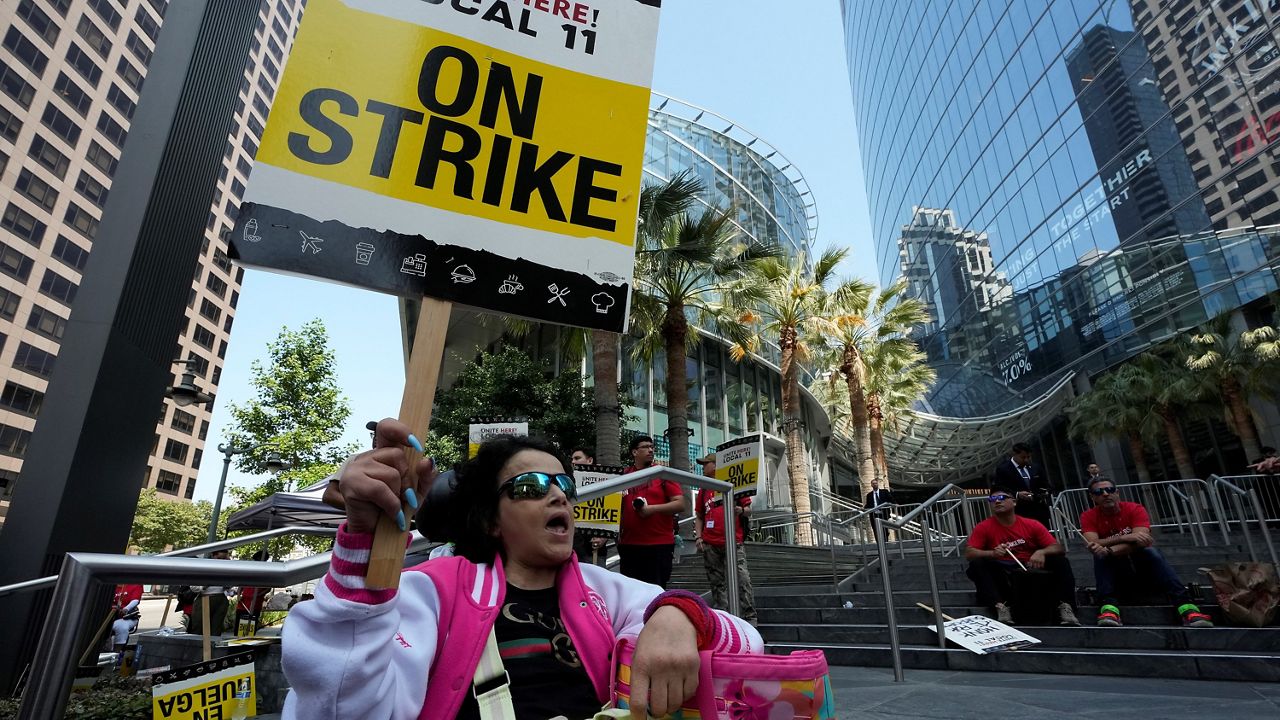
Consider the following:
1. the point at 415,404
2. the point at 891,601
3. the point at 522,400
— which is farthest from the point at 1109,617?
the point at 522,400

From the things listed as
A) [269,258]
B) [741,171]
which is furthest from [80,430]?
[741,171]

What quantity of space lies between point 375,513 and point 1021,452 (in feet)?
27.4

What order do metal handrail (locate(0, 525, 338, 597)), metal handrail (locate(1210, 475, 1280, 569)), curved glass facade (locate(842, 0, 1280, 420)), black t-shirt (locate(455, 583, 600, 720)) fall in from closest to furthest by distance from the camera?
black t-shirt (locate(455, 583, 600, 720))
metal handrail (locate(0, 525, 338, 597))
metal handrail (locate(1210, 475, 1280, 569))
curved glass facade (locate(842, 0, 1280, 420))

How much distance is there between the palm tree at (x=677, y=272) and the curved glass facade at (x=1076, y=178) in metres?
18.2

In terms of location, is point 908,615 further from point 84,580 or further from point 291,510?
point 291,510

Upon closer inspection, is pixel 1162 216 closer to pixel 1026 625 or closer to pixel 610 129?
pixel 1026 625

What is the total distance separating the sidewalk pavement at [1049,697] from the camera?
3187 millimetres

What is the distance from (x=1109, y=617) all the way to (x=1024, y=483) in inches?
93.4

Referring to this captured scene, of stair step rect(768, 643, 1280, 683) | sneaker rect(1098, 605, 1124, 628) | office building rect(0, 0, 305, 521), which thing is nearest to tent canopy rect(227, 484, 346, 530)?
stair step rect(768, 643, 1280, 683)

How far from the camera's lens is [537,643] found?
1532 mm

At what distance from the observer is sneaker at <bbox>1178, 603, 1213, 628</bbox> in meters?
4.97

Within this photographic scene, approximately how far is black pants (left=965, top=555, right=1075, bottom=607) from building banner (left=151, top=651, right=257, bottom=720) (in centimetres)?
612

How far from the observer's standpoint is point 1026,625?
5734mm

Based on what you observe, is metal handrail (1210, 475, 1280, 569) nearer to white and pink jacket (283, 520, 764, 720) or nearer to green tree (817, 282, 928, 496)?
white and pink jacket (283, 520, 764, 720)
